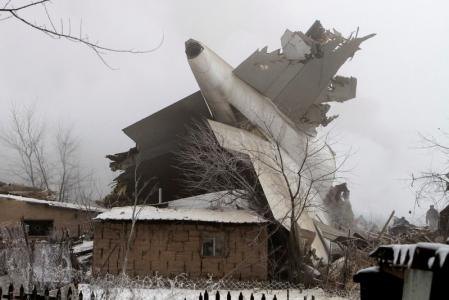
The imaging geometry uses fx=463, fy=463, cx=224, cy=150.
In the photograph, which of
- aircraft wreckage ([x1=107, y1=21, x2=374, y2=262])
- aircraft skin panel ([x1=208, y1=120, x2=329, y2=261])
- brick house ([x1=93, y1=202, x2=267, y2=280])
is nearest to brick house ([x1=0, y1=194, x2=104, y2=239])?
aircraft wreckage ([x1=107, y1=21, x2=374, y2=262])

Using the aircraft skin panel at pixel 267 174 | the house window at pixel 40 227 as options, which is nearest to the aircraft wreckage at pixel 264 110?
the aircraft skin panel at pixel 267 174

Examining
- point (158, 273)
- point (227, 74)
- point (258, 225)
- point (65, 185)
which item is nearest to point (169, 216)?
point (158, 273)

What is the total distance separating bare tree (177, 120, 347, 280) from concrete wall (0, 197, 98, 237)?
8405mm

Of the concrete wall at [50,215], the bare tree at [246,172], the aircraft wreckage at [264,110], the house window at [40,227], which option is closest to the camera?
the bare tree at [246,172]

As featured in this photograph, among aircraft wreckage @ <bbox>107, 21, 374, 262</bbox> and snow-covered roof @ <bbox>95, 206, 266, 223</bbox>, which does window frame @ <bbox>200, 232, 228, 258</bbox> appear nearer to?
snow-covered roof @ <bbox>95, 206, 266, 223</bbox>

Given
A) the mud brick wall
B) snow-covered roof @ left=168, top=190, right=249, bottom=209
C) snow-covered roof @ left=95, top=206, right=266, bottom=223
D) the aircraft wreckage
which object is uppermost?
the aircraft wreckage

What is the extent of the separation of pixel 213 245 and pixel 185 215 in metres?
1.65

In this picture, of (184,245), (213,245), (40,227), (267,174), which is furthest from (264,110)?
(40,227)

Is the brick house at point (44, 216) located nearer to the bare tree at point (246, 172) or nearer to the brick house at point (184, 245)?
the brick house at point (184, 245)

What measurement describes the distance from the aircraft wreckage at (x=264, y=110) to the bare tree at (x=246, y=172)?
0.72 ft

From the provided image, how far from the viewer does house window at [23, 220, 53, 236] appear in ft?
85.4

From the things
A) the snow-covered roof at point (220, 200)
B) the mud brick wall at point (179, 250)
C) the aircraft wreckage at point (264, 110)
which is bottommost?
the mud brick wall at point (179, 250)

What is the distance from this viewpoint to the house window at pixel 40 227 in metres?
26.0

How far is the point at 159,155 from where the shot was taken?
22203mm
